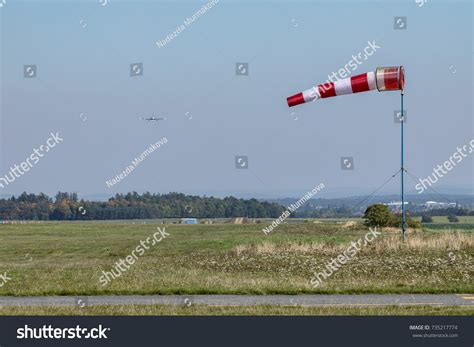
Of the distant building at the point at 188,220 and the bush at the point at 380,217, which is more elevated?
the bush at the point at 380,217

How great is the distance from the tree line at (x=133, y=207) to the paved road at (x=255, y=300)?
68.7 m

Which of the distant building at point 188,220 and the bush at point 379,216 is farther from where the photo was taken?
the distant building at point 188,220

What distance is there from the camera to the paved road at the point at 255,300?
693 inches

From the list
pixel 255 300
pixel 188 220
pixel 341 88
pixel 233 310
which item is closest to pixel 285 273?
pixel 255 300

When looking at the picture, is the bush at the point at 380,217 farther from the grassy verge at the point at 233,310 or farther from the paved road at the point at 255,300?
the grassy verge at the point at 233,310

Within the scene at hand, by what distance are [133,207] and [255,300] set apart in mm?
92115

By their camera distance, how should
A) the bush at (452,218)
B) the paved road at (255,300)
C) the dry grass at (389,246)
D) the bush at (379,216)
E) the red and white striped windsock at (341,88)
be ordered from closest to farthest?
1. the paved road at (255,300)
2. the red and white striped windsock at (341,88)
3. the dry grass at (389,246)
4. the bush at (379,216)
5. the bush at (452,218)

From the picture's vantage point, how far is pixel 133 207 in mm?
109062

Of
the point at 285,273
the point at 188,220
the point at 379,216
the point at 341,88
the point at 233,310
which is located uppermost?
the point at 341,88

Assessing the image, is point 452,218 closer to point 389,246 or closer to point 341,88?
point 389,246

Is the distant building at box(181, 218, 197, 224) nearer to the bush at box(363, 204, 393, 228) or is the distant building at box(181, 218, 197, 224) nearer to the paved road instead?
the bush at box(363, 204, 393, 228)

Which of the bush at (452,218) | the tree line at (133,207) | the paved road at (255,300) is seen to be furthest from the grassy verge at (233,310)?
the tree line at (133,207)
